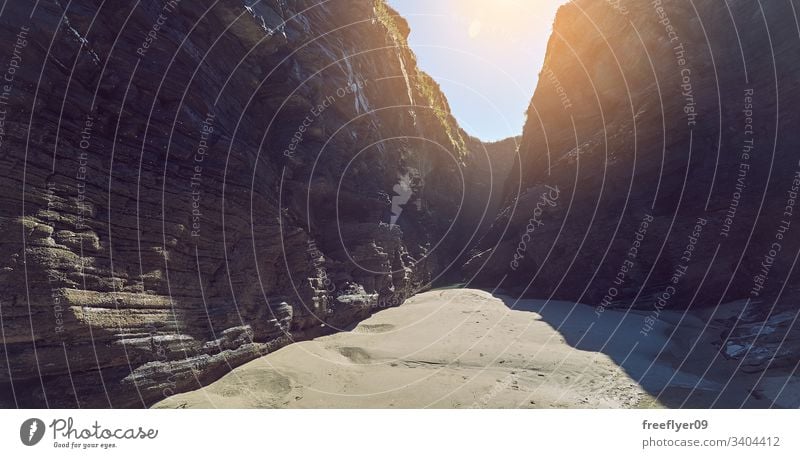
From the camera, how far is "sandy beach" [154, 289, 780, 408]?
291 inches

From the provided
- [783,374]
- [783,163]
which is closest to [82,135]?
[783,374]

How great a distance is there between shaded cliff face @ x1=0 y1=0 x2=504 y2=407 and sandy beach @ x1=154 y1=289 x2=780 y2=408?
1.42m

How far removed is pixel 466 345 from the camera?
1102cm

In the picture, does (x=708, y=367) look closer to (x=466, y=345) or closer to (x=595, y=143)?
(x=466, y=345)

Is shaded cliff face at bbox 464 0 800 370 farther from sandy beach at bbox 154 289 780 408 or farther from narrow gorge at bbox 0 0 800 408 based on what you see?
sandy beach at bbox 154 289 780 408

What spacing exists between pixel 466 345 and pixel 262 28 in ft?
44.5

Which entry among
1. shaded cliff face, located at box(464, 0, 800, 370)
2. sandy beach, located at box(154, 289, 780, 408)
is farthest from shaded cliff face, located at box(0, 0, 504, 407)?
shaded cliff face, located at box(464, 0, 800, 370)

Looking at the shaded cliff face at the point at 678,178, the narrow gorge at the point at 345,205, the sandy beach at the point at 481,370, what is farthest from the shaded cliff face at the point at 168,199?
the shaded cliff face at the point at 678,178

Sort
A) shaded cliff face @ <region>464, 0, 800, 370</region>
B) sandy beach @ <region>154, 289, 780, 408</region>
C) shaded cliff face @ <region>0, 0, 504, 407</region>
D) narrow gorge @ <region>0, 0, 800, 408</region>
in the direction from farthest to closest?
shaded cliff face @ <region>464, 0, 800, 370</region>, sandy beach @ <region>154, 289, 780, 408</region>, narrow gorge @ <region>0, 0, 800, 408</region>, shaded cliff face @ <region>0, 0, 504, 407</region>

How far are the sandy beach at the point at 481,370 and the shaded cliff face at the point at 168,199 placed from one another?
1.42 m

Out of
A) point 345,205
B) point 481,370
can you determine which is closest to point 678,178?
point 481,370

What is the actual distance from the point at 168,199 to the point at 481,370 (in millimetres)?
8981

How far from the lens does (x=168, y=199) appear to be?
9461mm

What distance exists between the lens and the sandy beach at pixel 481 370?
24.2 feet
